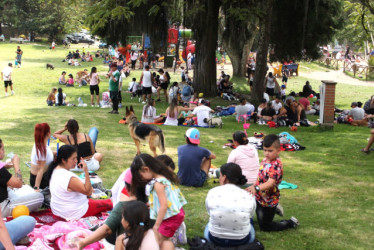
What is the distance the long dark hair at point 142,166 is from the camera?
16.0 feet

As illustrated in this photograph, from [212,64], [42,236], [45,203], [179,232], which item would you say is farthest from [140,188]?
[212,64]

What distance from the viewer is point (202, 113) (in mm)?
15828

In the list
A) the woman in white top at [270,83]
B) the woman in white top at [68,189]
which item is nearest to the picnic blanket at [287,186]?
the woman in white top at [68,189]

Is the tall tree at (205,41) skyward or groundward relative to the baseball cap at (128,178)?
skyward

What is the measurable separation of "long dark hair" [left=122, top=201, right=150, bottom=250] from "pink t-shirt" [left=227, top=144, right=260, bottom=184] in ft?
11.2

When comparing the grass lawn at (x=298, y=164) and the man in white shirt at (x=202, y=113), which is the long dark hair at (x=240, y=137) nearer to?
the grass lawn at (x=298, y=164)

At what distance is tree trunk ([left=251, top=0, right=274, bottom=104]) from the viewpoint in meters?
18.8

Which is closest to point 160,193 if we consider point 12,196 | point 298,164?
point 12,196

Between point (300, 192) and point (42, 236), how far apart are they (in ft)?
14.9

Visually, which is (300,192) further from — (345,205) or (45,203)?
(45,203)

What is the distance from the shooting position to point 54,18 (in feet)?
190

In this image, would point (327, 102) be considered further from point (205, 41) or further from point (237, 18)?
point (205, 41)

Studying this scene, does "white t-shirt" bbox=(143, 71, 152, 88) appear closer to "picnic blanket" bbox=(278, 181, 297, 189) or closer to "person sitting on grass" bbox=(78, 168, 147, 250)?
"picnic blanket" bbox=(278, 181, 297, 189)

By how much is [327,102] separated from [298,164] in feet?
14.6
